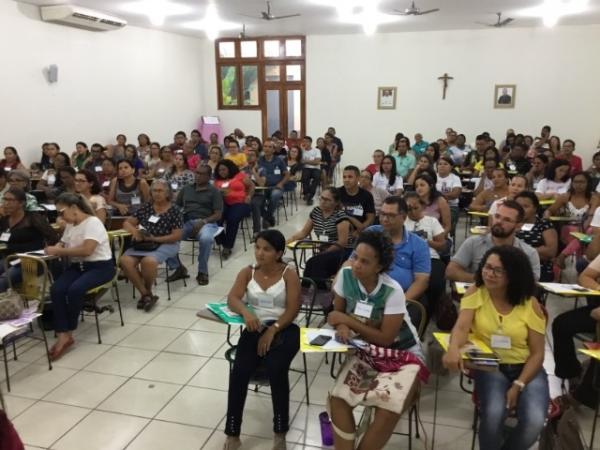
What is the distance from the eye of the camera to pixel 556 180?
214 inches

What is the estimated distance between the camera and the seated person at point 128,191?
5.27 meters

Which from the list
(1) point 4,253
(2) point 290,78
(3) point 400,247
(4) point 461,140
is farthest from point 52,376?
(2) point 290,78

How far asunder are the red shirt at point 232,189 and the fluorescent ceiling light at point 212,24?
440 centimetres

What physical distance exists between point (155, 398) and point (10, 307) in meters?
1.02

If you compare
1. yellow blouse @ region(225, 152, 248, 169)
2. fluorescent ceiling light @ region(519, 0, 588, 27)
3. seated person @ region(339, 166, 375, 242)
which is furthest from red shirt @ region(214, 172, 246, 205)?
fluorescent ceiling light @ region(519, 0, 588, 27)

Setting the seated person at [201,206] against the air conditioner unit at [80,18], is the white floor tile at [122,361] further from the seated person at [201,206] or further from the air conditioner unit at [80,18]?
the air conditioner unit at [80,18]

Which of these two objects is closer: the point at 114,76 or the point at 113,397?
the point at 113,397

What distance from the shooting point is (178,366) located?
3.26 meters

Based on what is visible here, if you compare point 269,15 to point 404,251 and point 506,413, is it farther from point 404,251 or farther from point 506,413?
point 506,413

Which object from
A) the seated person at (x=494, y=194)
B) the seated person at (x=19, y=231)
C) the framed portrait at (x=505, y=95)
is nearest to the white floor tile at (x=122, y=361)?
the seated person at (x=19, y=231)

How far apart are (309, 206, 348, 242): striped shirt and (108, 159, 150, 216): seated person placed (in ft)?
7.20

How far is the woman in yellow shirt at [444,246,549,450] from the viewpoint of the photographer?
2033mm

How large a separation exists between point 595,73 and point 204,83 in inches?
370

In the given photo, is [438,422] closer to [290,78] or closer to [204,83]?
[290,78]
